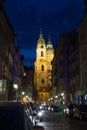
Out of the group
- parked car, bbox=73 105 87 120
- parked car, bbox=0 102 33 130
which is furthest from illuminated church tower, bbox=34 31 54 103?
parked car, bbox=0 102 33 130

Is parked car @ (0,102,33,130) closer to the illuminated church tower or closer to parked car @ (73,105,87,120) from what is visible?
parked car @ (73,105,87,120)

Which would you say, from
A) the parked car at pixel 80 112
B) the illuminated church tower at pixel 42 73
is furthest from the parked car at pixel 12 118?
the illuminated church tower at pixel 42 73

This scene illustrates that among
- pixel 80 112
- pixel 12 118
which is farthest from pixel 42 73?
pixel 12 118

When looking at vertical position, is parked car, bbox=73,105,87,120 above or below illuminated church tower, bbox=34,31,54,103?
below

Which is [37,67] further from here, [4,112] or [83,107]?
[4,112]

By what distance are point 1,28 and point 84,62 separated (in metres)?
20.1

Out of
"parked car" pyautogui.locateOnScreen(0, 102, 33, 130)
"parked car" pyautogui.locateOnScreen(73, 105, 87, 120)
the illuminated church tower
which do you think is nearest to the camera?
"parked car" pyautogui.locateOnScreen(0, 102, 33, 130)

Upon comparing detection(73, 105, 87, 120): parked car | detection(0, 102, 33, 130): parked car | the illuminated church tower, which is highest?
the illuminated church tower

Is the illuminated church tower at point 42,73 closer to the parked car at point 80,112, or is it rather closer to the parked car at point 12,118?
the parked car at point 80,112

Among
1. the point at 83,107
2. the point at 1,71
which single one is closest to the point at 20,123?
the point at 83,107

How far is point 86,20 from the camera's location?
56500mm

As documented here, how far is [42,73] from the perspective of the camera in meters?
167

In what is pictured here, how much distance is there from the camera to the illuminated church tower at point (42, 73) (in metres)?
169

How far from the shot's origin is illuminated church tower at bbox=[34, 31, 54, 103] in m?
169
